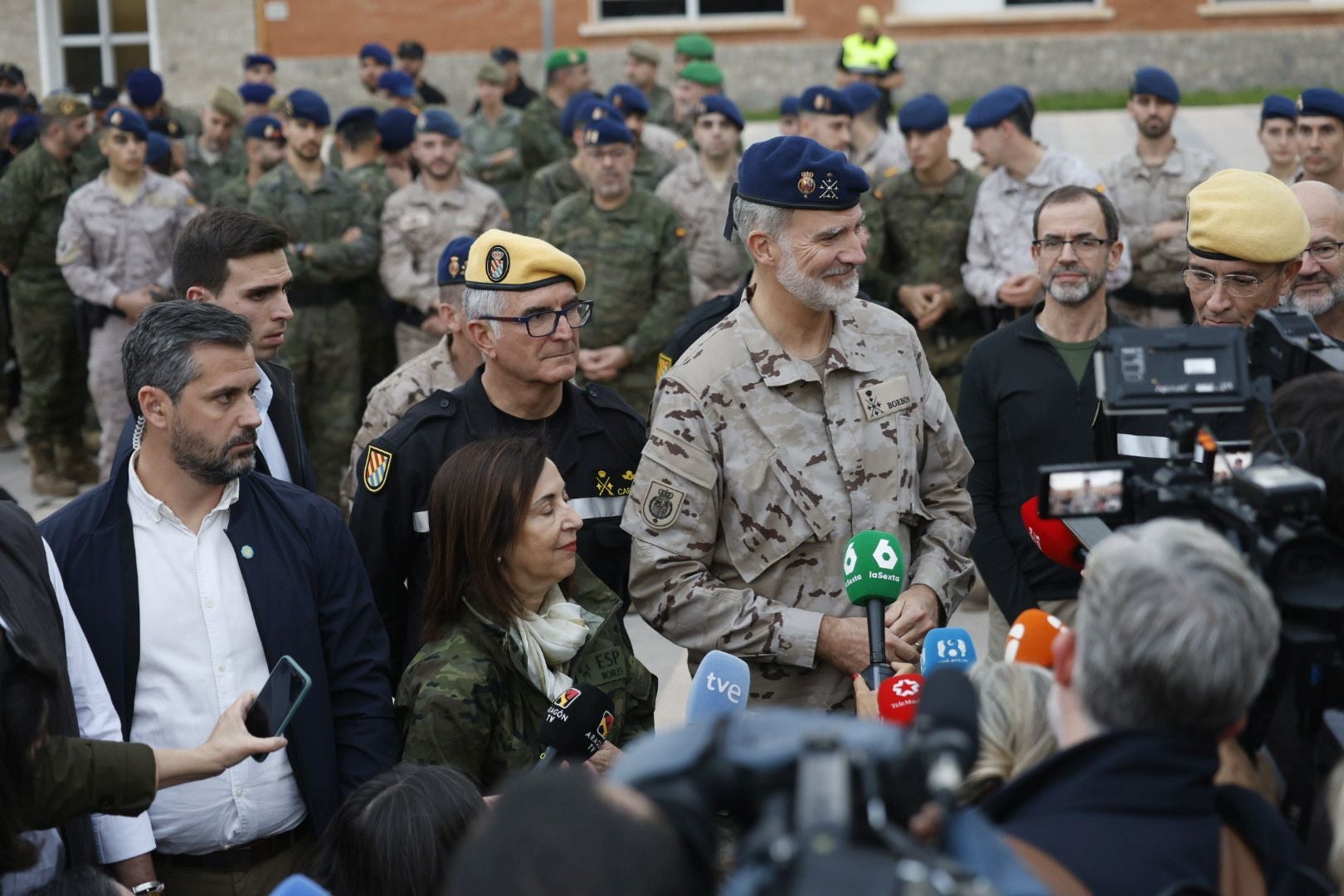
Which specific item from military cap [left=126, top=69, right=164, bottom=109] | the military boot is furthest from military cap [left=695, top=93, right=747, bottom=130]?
military cap [left=126, top=69, right=164, bottom=109]

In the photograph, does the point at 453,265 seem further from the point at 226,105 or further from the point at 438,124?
the point at 226,105

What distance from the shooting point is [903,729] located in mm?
1722

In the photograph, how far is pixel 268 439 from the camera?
4344 mm

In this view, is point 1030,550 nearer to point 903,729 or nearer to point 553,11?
point 903,729

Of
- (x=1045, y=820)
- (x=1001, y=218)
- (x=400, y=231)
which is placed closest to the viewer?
(x=1045, y=820)

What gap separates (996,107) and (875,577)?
16.6 feet

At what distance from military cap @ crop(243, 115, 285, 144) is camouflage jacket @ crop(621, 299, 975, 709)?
779cm

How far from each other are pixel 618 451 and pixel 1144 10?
61.8 ft

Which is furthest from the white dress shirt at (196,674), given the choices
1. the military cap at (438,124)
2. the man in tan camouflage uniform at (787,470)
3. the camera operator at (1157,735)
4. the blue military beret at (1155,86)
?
the blue military beret at (1155,86)

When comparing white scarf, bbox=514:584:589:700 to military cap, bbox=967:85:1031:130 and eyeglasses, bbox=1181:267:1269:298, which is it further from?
military cap, bbox=967:85:1031:130

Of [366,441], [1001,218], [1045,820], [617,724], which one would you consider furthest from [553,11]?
[1045,820]

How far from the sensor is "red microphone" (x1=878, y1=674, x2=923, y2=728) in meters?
2.97

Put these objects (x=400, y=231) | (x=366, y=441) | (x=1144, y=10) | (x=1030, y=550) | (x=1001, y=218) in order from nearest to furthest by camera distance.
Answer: (x=1030, y=550)
(x=366, y=441)
(x=1001, y=218)
(x=400, y=231)
(x=1144, y=10)

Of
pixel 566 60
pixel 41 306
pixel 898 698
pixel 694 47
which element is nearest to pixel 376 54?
pixel 694 47
